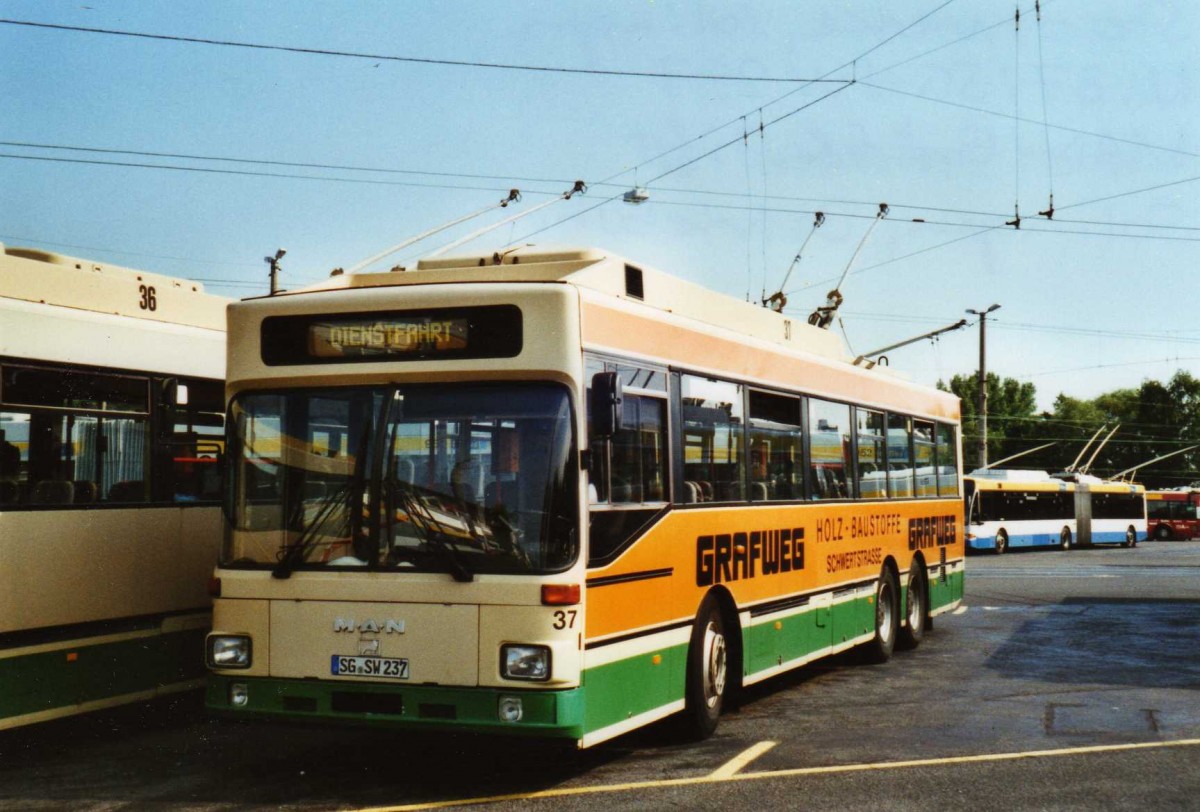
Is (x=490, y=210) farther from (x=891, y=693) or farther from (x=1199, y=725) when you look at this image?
(x=1199, y=725)

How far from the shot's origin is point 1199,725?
10.6m

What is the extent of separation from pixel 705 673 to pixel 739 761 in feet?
2.65

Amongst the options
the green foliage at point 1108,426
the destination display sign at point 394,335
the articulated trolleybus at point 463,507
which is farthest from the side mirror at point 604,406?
the green foliage at point 1108,426

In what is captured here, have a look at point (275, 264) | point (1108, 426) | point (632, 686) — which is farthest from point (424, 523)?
point (1108, 426)

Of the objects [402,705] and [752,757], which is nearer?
[402,705]

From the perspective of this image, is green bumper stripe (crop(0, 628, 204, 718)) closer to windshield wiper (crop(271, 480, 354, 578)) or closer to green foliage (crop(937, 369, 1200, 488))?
windshield wiper (crop(271, 480, 354, 578))

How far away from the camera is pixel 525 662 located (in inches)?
305

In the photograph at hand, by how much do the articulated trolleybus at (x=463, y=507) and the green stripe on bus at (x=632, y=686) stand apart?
0.06 feet

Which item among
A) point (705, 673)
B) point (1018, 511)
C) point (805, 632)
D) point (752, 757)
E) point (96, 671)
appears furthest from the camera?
point (1018, 511)

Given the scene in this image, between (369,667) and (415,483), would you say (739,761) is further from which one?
(415,483)

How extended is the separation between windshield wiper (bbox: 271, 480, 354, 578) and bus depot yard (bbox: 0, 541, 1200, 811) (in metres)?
1.28

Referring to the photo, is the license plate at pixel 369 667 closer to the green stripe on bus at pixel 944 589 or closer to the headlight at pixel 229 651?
the headlight at pixel 229 651

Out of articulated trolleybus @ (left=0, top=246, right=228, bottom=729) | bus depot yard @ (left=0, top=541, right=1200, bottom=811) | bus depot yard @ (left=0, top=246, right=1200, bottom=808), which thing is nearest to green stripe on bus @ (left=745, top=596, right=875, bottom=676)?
bus depot yard @ (left=0, top=246, right=1200, bottom=808)

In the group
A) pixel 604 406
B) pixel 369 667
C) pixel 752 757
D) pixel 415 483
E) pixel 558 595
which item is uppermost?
pixel 604 406
